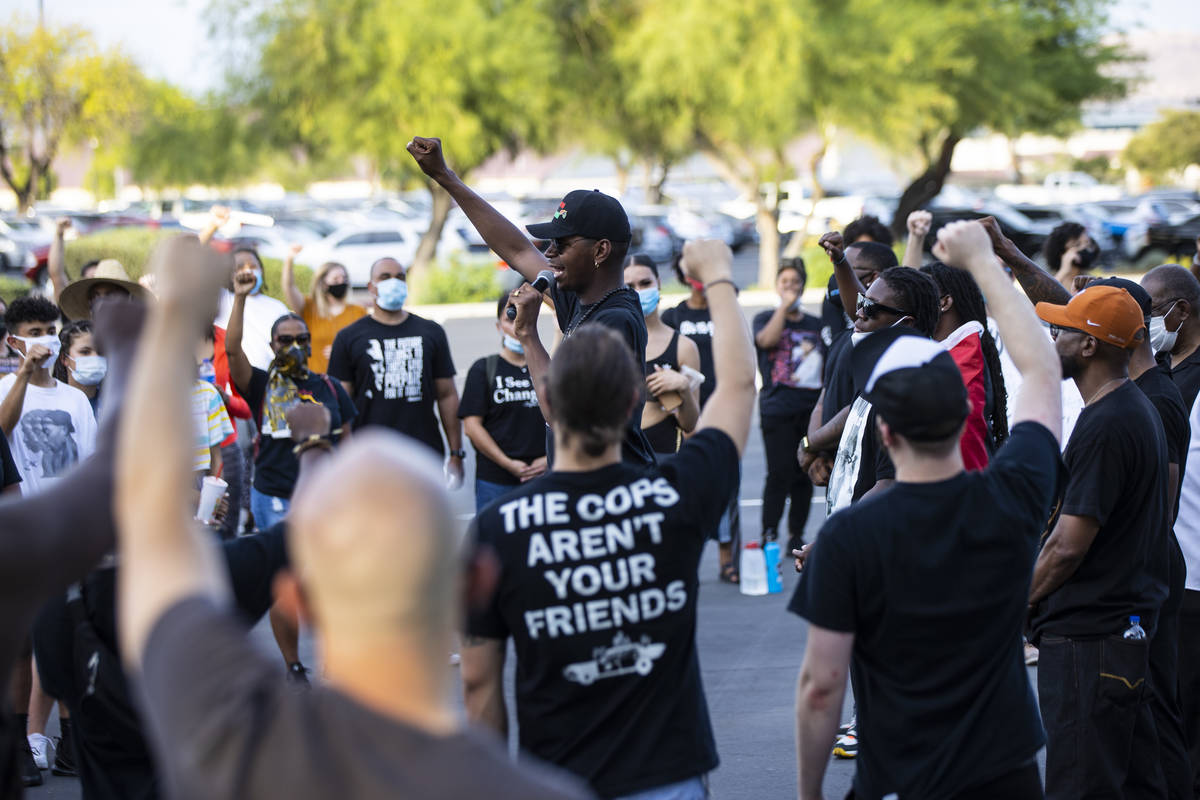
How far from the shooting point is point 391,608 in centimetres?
173

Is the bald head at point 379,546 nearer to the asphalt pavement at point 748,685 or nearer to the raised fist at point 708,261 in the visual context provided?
the raised fist at point 708,261

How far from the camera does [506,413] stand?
7.58 meters

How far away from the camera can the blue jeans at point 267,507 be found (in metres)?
6.85

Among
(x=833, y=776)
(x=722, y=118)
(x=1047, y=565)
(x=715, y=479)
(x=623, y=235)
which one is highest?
(x=722, y=118)

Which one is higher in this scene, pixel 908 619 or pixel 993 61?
pixel 993 61

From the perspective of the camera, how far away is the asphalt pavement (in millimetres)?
5422

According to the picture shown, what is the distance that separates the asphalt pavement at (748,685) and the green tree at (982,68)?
20882 mm

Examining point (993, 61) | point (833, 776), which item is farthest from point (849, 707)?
point (993, 61)

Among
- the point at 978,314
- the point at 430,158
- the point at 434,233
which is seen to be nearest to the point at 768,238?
the point at 434,233

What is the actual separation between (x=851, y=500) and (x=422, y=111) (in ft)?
83.2

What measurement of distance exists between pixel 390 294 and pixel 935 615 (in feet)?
18.0

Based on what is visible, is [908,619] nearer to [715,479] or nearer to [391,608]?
[715,479]

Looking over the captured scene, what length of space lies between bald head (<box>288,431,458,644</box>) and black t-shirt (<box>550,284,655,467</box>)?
233 cm

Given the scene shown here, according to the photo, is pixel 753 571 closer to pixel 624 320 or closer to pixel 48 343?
pixel 624 320
